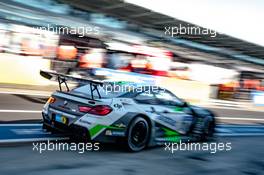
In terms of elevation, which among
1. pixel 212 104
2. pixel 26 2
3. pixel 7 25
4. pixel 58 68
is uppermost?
pixel 26 2

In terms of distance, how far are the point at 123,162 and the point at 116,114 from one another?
0.78 meters

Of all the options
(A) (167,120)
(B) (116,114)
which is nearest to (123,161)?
(B) (116,114)

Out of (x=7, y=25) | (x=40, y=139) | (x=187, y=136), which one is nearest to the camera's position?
(x=40, y=139)

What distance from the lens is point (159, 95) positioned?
818 centimetres

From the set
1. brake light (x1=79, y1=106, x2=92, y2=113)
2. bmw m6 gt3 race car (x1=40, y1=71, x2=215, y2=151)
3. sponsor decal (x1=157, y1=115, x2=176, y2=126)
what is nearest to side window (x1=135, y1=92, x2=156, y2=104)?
bmw m6 gt3 race car (x1=40, y1=71, x2=215, y2=151)

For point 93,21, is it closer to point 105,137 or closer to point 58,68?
point 58,68

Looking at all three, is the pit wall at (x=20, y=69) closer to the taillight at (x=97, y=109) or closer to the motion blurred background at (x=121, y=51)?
the motion blurred background at (x=121, y=51)

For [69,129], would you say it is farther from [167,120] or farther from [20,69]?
[20,69]

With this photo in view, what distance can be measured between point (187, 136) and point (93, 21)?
16267mm

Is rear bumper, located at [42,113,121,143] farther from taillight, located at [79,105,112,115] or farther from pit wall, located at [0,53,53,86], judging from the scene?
pit wall, located at [0,53,53,86]

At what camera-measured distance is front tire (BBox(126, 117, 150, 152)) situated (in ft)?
23.7

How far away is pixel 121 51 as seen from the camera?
2089 centimetres

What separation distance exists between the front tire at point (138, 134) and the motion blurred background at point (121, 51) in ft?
27.2

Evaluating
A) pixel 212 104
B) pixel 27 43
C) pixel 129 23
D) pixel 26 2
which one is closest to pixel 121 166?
pixel 27 43
